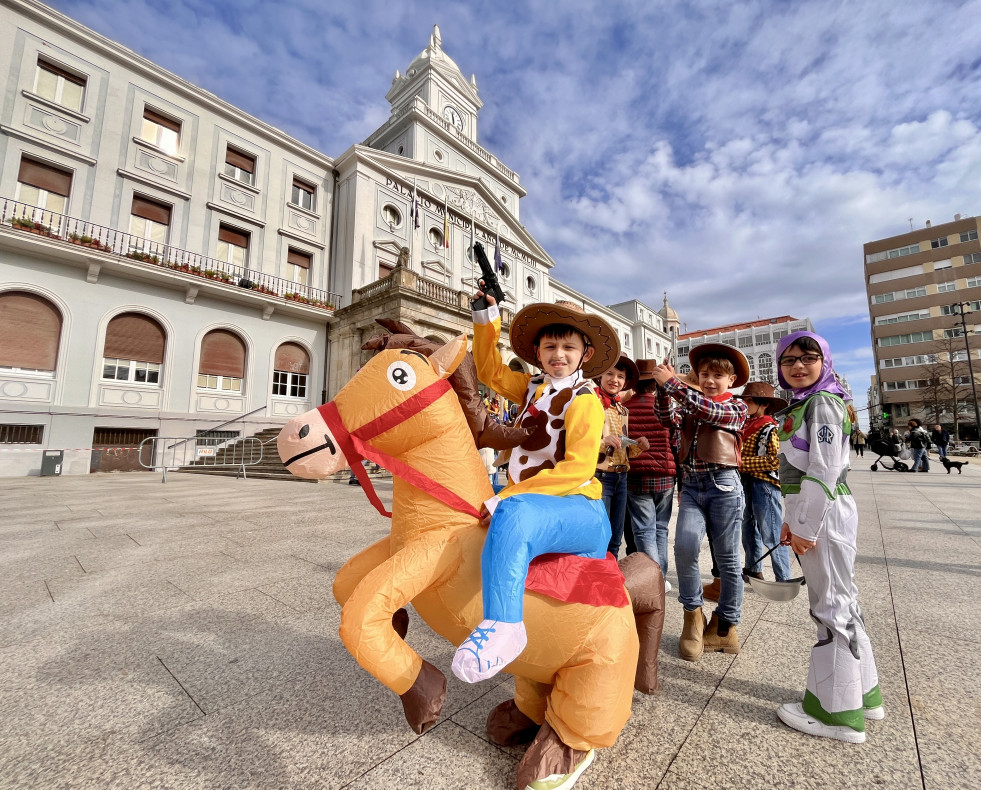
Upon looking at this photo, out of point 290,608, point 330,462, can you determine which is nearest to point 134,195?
point 290,608

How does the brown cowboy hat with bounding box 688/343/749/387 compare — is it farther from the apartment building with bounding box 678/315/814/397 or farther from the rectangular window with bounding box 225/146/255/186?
the apartment building with bounding box 678/315/814/397

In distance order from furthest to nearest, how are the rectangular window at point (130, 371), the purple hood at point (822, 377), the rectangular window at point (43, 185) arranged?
1. the rectangular window at point (130, 371)
2. the rectangular window at point (43, 185)
3. the purple hood at point (822, 377)

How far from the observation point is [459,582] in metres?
1.41

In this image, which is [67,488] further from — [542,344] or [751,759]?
[751,759]

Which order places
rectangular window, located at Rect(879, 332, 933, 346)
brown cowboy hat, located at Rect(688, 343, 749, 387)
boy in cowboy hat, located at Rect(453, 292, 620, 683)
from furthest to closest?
rectangular window, located at Rect(879, 332, 933, 346) < brown cowboy hat, located at Rect(688, 343, 749, 387) < boy in cowboy hat, located at Rect(453, 292, 620, 683)

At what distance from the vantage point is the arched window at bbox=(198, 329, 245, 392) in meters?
14.7

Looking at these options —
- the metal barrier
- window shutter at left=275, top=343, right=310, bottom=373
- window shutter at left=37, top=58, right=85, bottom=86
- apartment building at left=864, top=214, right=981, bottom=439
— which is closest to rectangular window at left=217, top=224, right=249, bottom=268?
window shutter at left=275, top=343, right=310, bottom=373

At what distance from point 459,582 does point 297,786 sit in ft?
2.78

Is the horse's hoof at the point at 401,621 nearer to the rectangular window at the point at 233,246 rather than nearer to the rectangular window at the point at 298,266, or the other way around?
the rectangular window at the point at 233,246

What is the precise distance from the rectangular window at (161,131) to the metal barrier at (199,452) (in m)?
9.88

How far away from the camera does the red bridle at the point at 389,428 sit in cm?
141

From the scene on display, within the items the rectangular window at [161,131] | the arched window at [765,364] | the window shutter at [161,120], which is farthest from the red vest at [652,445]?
the arched window at [765,364]

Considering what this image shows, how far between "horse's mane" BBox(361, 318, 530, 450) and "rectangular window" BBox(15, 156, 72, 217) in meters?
17.0

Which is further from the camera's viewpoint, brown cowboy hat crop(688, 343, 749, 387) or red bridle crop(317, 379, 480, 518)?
brown cowboy hat crop(688, 343, 749, 387)
